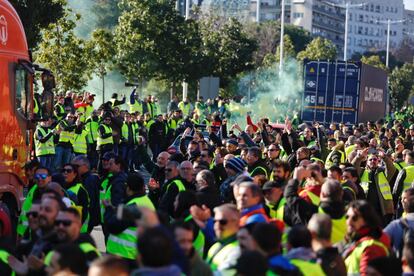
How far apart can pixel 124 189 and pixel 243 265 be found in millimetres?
5456

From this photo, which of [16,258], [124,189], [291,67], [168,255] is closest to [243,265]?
[168,255]

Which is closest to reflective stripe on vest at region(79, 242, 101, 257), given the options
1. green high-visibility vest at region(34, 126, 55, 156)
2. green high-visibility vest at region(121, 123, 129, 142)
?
green high-visibility vest at region(34, 126, 55, 156)

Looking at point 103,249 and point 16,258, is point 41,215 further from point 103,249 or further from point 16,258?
point 103,249

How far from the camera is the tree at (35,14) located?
2734 centimetres

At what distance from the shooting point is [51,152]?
22438mm

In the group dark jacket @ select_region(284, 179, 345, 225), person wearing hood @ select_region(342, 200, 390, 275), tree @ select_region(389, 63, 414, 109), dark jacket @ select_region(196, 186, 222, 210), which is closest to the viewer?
person wearing hood @ select_region(342, 200, 390, 275)

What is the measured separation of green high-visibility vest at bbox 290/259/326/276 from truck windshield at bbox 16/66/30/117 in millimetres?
7419

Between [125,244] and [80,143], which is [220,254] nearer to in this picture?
[125,244]

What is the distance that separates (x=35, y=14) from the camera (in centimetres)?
2769

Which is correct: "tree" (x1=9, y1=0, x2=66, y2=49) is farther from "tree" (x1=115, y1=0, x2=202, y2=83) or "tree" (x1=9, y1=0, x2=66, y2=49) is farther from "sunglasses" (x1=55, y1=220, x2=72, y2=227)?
"sunglasses" (x1=55, y1=220, x2=72, y2=227)

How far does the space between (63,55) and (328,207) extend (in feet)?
94.3

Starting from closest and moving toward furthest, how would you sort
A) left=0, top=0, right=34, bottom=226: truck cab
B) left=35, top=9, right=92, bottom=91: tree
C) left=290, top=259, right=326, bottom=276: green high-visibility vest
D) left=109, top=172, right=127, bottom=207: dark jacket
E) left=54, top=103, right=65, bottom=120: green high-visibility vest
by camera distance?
left=290, top=259, right=326, bottom=276: green high-visibility vest
left=109, top=172, right=127, bottom=207: dark jacket
left=0, top=0, right=34, bottom=226: truck cab
left=54, top=103, right=65, bottom=120: green high-visibility vest
left=35, top=9, right=92, bottom=91: tree

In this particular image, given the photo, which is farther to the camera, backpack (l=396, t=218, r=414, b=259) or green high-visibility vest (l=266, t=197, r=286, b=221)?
green high-visibility vest (l=266, t=197, r=286, b=221)

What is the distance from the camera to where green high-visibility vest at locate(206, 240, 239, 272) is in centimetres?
776
